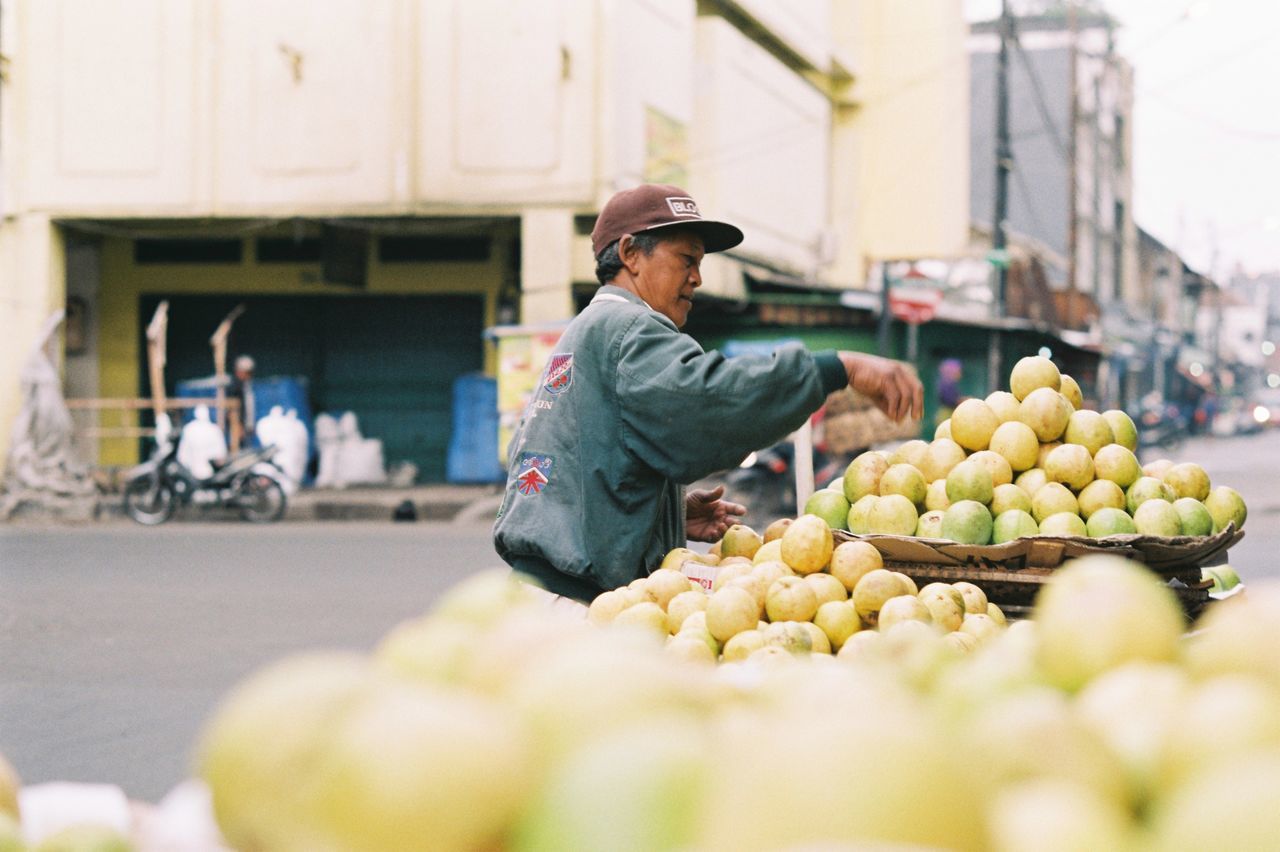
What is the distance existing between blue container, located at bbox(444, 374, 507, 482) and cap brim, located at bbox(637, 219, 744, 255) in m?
14.5

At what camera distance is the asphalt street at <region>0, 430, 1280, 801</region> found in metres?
5.46

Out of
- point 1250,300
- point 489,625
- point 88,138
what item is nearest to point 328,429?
point 88,138

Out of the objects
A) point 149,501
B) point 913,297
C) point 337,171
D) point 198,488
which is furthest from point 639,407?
point 913,297

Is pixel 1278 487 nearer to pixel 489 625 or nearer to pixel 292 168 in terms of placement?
pixel 292 168

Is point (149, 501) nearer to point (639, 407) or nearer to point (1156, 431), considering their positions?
point (639, 407)

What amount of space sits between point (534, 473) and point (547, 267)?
1336cm

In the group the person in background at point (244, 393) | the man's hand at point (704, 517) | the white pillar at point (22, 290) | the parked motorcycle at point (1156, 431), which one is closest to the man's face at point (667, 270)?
the man's hand at point (704, 517)

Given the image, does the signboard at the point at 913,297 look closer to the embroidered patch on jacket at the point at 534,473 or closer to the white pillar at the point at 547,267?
the white pillar at the point at 547,267

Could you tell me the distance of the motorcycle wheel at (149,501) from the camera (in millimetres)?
14641

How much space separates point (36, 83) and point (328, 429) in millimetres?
5882

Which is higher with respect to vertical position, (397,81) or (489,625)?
(397,81)

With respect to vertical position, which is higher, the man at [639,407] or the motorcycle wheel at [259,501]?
the man at [639,407]

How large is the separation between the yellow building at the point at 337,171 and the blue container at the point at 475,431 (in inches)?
30.3

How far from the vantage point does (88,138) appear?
17266mm
